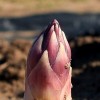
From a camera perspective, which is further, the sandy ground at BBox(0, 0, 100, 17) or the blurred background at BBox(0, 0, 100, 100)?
the sandy ground at BBox(0, 0, 100, 17)

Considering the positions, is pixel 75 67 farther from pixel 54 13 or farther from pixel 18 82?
pixel 54 13

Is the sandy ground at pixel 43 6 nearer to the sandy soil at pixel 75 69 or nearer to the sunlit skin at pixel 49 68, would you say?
the sandy soil at pixel 75 69

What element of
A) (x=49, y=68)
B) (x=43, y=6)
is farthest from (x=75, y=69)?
(x=43, y=6)

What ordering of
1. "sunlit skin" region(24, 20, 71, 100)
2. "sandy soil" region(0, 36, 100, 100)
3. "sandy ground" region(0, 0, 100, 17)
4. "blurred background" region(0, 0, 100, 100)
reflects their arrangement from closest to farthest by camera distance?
"sunlit skin" region(24, 20, 71, 100) → "sandy soil" region(0, 36, 100, 100) → "blurred background" region(0, 0, 100, 100) → "sandy ground" region(0, 0, 100, 17)

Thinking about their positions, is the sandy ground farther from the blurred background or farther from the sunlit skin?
the sunlit skin

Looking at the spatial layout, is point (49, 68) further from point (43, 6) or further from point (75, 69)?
point (43, 6)

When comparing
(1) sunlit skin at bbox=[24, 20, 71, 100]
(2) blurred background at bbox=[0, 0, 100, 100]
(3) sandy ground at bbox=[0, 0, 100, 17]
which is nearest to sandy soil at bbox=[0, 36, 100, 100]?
(2) blurred background at bbox=[0, 0, 100, 100]

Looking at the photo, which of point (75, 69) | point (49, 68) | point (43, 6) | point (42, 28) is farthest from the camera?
point (43, 6)

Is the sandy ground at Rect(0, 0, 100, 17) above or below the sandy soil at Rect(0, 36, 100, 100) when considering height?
above
